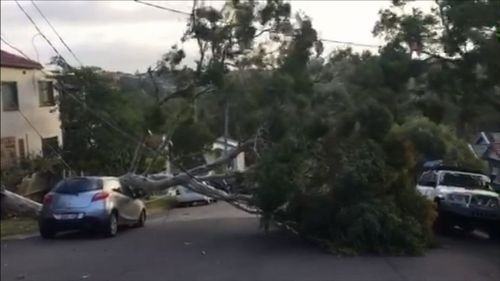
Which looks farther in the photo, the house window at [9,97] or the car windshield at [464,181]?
the house window at [9,97]

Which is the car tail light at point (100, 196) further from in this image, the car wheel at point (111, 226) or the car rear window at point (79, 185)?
the car wheel at point (111, 226)

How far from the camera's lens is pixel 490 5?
1761cm

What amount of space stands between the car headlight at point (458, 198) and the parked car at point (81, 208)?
8337 mm

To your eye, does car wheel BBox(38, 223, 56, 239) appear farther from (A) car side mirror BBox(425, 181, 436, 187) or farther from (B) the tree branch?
(A) car side mirror BBox(425, 181, 436, 187)

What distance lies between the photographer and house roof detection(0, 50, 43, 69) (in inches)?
1538

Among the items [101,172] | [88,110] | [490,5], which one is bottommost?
[101,172]

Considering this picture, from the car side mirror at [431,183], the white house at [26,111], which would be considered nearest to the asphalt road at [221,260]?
the car side mirror at [431,183]

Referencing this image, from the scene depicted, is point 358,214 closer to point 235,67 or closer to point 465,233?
point 465,233

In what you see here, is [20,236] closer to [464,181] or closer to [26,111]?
[464,181]

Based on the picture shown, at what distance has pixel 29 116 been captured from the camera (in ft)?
135

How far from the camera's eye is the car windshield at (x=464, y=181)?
21.0 meters

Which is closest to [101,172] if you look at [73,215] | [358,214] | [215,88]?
[215,88]

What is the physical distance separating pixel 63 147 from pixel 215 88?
556 inches

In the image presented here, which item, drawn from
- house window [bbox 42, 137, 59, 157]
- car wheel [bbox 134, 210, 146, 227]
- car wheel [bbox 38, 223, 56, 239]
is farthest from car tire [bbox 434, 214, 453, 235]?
house window [bbox 42, 137, 59, 157]
